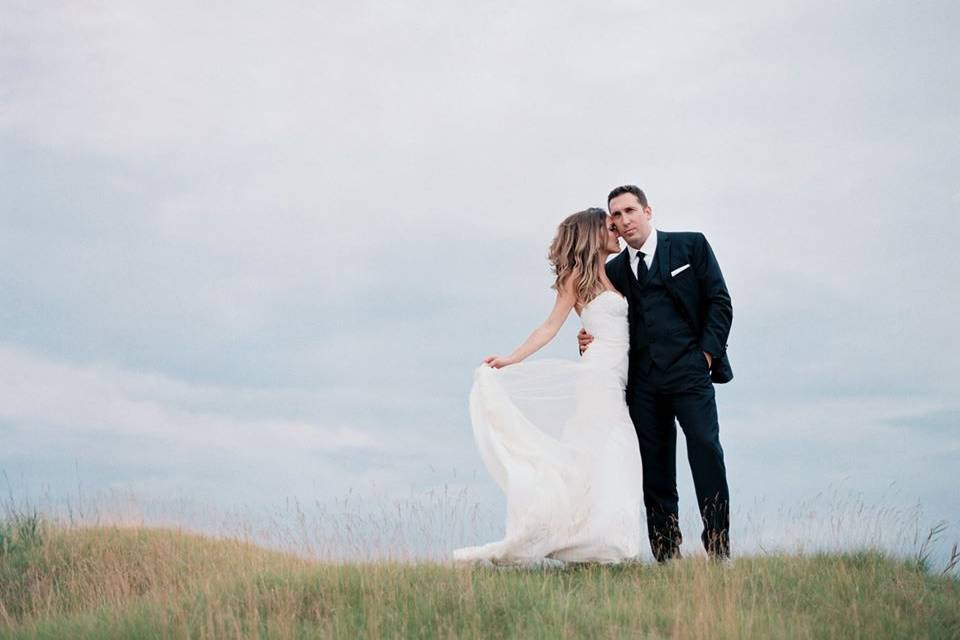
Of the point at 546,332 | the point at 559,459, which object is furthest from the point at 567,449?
the point at 546,332

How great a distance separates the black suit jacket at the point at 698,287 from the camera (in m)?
8.89

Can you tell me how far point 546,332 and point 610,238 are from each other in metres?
1.13

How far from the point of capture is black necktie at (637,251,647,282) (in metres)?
9.00

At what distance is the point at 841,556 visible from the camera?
9266 millimetres

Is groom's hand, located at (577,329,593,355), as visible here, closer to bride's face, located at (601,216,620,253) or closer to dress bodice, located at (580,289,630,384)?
dress bodice, located at (580,289,630,384)

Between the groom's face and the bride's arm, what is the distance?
0.77 metres

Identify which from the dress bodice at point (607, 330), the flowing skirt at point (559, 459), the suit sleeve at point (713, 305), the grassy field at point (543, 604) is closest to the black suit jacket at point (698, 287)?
the suit sleeve at point (713, 305)

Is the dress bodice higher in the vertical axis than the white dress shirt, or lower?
lower

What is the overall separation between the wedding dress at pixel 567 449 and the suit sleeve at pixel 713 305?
0.81 metres

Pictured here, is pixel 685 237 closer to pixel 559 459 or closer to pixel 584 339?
pixel 584 339

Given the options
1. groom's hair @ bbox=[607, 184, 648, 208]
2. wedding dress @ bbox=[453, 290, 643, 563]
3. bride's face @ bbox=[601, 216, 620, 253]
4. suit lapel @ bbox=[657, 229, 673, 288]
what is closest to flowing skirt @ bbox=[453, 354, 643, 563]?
wedding dress @ bbox=[453, 290, 643, 563]

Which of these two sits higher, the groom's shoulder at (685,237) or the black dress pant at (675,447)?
the groom's shoulder at (685,237)

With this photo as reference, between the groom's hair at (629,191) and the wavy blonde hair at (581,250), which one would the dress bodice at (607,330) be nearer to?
the wavy blonde hair at (581,250)

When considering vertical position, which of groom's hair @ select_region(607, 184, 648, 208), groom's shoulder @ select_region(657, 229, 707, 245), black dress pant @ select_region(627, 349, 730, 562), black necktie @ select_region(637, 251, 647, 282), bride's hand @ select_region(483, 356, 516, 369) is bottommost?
black dress pant @ select_region(627, 349, 730, 562)
